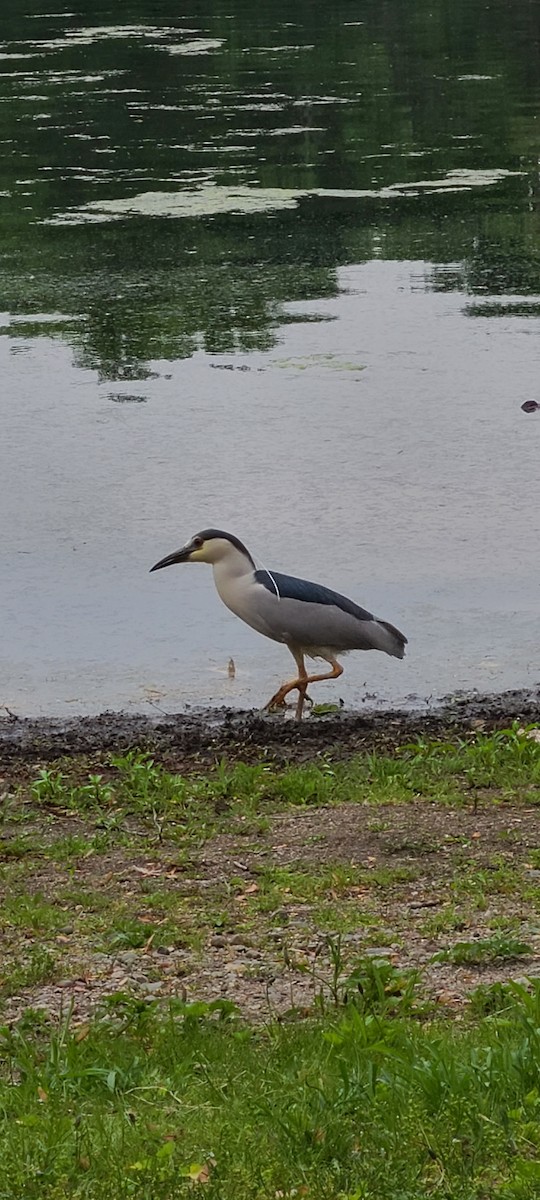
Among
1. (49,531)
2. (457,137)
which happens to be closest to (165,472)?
(49,531)

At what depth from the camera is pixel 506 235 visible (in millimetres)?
14750

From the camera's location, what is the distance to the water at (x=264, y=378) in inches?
310

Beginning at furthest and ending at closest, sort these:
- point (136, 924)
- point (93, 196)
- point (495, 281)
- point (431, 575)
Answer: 1. point (93, 196)
2. point (495, 281)
3. point (431, 575)
4. point (136, 924)

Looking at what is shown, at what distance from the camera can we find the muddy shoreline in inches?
265

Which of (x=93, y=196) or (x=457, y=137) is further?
(x=457, y=137)

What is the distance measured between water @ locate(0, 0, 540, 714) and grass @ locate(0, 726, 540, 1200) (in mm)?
1235

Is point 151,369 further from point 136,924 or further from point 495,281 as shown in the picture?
point 136,924

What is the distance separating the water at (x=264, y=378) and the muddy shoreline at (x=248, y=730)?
18cm

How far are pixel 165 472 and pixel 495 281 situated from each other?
500 centimetres

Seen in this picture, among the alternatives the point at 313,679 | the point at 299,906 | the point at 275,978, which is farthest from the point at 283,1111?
the point at 313,679

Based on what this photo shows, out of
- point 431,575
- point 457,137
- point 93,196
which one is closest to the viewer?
point 431,575

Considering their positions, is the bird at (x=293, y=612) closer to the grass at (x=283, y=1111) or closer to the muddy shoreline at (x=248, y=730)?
the muddy shoreline at (x=248, y=730)

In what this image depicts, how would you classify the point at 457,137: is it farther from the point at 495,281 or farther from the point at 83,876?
the point at 83,876

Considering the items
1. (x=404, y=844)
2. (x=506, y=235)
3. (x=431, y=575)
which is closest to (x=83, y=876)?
(x=404, y=844)
